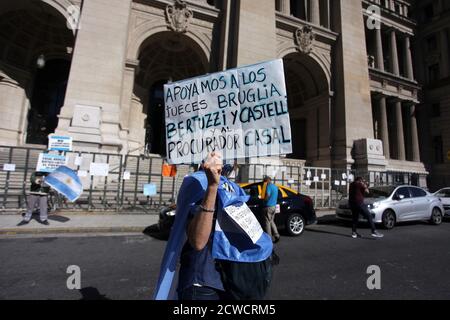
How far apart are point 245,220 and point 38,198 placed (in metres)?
9.03

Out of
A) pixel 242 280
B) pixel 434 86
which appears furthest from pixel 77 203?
pixel 434 86

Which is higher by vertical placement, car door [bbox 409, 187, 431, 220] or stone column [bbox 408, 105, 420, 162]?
stone column [bbox 408, 105, 420, 162]

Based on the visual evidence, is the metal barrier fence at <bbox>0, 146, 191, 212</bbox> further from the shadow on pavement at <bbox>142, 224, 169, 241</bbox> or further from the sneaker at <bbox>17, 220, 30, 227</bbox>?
the shadow on pavement at <bbox>142, 224, 169, 241</bbox>

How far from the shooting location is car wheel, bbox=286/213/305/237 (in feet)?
26.7

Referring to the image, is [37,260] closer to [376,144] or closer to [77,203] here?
[77,203]

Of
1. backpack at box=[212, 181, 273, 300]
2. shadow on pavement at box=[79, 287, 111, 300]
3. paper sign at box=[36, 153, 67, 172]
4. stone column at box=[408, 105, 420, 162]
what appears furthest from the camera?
stone column at box=[408, 105, 420, 162]

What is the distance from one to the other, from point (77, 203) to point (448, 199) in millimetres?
16679

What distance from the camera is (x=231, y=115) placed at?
2910 millimetres

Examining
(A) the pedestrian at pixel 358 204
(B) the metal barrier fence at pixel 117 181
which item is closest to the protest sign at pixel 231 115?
(A) the pedestrian at pixel 358 204

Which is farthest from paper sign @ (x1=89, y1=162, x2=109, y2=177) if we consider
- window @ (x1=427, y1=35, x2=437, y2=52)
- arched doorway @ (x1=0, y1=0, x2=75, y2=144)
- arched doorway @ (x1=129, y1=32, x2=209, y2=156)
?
window @ (x1=427, y1=35, x2=437, y2=52)

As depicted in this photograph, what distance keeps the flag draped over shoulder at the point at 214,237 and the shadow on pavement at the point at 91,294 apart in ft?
7.24

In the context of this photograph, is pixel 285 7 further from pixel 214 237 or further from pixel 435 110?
pixel 214 237

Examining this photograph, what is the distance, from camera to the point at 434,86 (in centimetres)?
3056

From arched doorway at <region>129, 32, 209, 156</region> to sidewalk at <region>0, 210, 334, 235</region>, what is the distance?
38.9 feet
